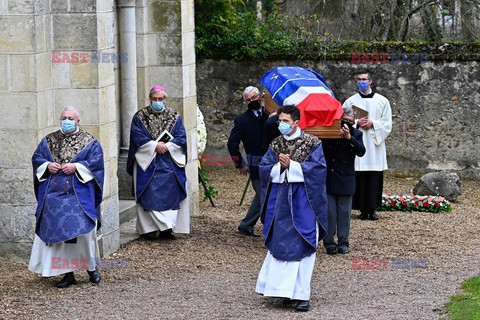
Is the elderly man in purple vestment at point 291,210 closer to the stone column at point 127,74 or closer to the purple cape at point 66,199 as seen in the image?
the purple cape at point 66,199

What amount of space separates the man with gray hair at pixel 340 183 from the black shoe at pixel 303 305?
245 cm

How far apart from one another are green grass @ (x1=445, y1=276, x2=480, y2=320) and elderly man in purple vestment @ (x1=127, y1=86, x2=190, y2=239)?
143 inches

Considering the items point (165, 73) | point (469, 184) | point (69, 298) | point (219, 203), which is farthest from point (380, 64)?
point (69, 298)

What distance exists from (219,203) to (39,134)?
503 centimetres

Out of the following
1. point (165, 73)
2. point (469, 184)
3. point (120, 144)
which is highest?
point (165, 73)

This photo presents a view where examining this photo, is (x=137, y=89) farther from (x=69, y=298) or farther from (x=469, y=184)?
(x=469, y=184)

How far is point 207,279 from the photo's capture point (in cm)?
1048

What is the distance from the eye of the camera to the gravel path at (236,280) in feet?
29.9

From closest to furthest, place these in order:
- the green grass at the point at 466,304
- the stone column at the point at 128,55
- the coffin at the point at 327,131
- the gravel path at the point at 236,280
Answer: the green grass at the point at 466,304, the gravel path at the point at 236,280, the coffin at the point at 327,131, the stone column at the point at 128,55

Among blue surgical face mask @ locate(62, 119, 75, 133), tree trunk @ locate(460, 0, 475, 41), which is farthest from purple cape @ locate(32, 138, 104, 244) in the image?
tree trunk @ locate(460, 0, 475, 41)

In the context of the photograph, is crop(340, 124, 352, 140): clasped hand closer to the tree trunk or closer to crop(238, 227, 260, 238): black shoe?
crop(238, 227, 260, 238): black shoe

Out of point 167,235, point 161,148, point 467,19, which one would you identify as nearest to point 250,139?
point 161,148

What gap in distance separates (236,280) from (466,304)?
7.87 ft

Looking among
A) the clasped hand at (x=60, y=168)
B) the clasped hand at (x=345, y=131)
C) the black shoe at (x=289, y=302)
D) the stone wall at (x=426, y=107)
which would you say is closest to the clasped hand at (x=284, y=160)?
the black shoe at (x=289, y=302)
